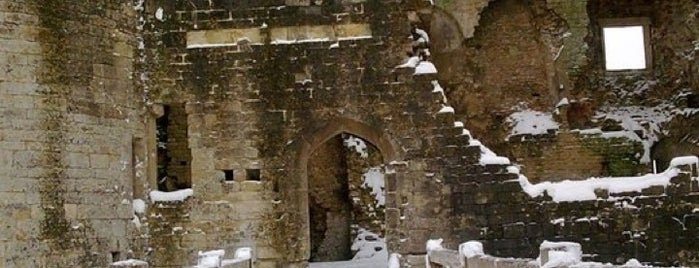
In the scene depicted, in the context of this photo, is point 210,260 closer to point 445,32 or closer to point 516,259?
point 516,259

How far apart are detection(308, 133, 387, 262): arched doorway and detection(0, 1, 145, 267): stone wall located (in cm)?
656

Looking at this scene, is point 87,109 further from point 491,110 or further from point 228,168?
point 491,110

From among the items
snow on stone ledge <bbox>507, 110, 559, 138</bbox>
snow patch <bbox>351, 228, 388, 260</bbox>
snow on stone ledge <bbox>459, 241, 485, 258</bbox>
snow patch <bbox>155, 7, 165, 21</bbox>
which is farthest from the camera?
snow patch <bbox>351, 228, 388, 260</bbox>

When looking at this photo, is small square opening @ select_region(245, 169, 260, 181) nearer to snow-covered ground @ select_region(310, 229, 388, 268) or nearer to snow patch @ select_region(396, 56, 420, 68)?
snow patch @ select_region(396, 56, 420, 68)

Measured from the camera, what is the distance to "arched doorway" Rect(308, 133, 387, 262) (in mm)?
19719

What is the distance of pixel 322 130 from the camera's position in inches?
565

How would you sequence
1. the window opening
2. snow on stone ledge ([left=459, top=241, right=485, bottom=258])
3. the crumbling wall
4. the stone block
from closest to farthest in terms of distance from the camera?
snow on stone ledge ([left=459, top=241, right=485, bottom=258]), the stone block, the crumbling wall, the window opening

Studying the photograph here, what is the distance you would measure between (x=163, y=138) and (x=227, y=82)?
3.10 meters

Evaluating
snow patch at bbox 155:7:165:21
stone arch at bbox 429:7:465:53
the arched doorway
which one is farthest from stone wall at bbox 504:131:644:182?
snow patch at bbox 155:7:165:21

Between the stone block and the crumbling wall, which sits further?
the crumbling wall

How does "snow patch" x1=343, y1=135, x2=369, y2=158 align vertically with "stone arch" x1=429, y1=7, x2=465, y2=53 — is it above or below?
below

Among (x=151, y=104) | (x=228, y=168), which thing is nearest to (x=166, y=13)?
(x=151, y=104)

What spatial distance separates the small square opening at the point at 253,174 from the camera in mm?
14188

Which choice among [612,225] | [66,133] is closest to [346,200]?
[612,225]
